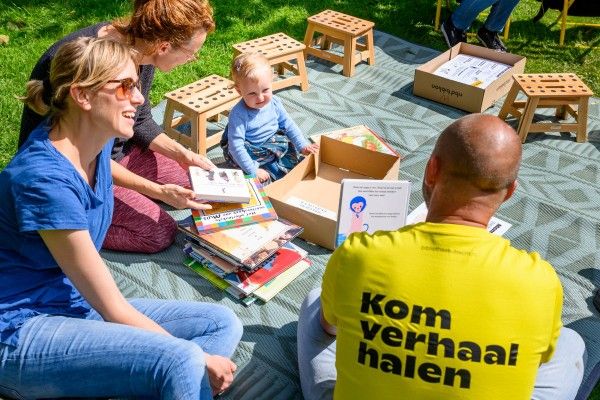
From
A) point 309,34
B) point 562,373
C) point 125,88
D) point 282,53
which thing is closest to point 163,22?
point 125,88

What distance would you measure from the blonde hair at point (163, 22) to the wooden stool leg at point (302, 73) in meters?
1.91

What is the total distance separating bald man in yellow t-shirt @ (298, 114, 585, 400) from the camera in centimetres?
163

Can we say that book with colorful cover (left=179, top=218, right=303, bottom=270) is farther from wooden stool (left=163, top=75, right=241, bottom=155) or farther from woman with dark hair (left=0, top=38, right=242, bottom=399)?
wooden stool (left=163, top=75, right=241, bottom=155)

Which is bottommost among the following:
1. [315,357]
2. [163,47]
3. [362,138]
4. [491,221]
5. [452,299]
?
[491,221]

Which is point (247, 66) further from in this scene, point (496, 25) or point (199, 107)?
point (496, 25)

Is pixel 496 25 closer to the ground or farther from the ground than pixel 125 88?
closer to the ground

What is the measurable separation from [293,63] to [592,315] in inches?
129

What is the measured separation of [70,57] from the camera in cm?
221

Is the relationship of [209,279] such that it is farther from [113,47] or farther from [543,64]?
[543,64]

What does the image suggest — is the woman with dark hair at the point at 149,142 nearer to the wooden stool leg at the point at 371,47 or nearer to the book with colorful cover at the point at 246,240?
the book with colorful cover at the point at 246,240

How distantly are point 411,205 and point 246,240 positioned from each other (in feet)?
3.85

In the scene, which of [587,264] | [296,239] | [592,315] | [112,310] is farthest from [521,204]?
[112,310]

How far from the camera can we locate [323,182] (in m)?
3.85

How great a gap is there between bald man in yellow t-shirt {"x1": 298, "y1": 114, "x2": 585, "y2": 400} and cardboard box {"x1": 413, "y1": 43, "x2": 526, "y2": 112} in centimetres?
310
